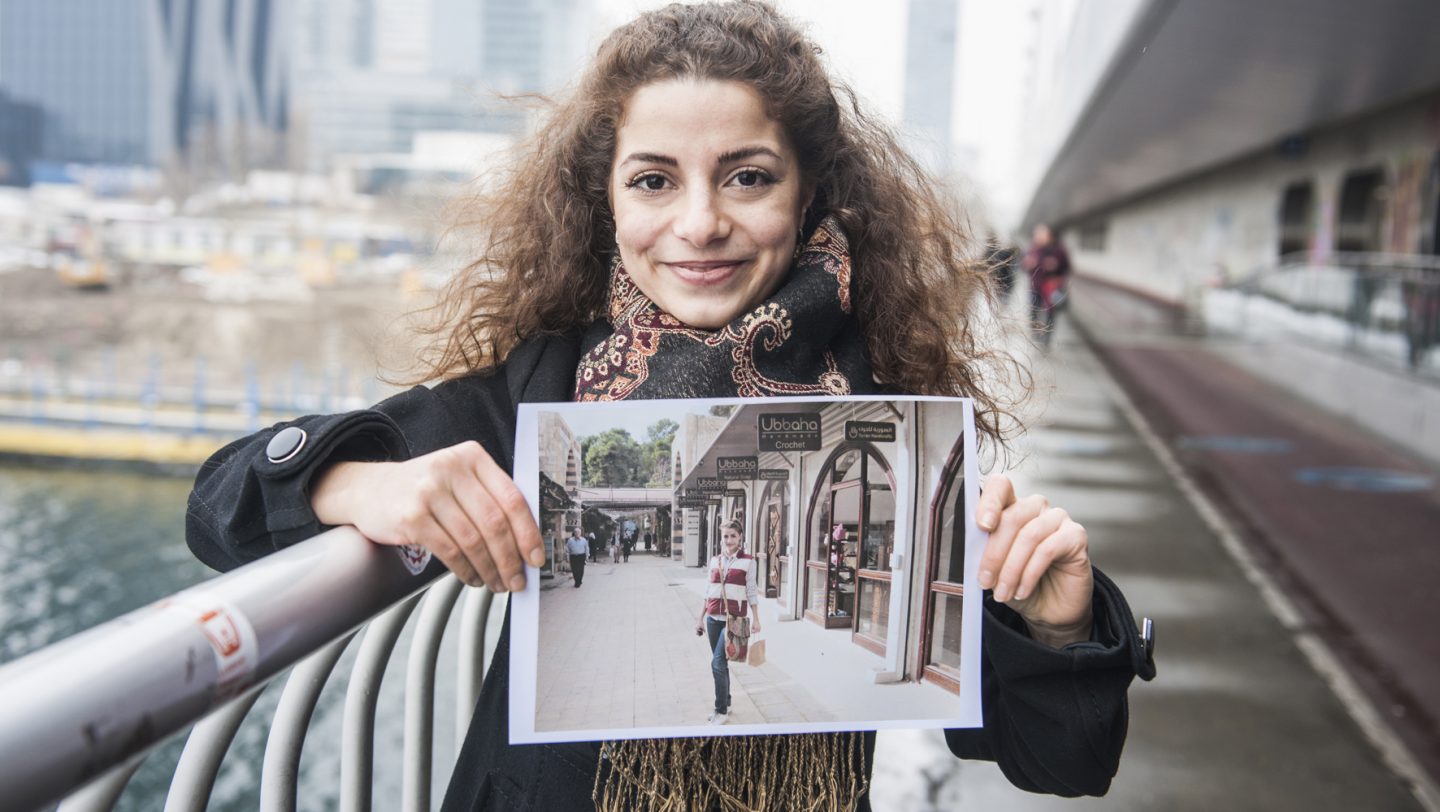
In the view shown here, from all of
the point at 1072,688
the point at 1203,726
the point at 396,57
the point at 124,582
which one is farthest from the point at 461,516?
the point at 396,57

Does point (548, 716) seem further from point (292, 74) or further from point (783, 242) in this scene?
point (292, 74)

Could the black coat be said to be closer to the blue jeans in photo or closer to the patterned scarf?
the patterned scarf

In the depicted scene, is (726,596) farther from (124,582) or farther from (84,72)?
(84,72)

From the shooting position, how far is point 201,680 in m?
0.85

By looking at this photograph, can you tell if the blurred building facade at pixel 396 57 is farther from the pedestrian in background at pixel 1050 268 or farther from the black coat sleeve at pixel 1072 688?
the black coat sleeve at pixel 1072 688

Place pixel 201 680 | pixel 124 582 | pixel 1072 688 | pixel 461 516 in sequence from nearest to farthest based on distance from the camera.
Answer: pixel 201 680
pixel 461 516
pixel 1072 688
pixel 124 582

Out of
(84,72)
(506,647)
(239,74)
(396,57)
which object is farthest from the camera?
(239,74)

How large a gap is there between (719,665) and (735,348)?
431mm

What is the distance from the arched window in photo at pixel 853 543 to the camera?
1186mm

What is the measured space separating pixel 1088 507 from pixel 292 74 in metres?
81.0

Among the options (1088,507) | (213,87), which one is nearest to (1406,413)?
(1088,507)

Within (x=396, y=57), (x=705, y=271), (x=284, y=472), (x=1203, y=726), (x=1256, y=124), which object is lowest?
(x=1203, y=726)

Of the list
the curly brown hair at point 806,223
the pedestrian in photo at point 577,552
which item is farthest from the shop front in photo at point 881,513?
the curly brown hair at point 806,223

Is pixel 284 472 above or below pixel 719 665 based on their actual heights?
above
